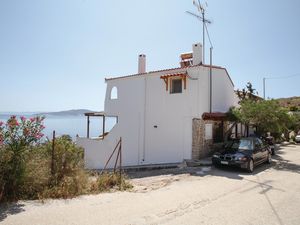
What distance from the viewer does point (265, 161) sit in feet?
50.5

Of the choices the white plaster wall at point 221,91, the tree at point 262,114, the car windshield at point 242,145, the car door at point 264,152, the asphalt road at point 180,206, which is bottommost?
the asphalt road at point 180,206

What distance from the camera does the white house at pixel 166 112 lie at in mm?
16891

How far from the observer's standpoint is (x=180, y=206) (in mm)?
6949

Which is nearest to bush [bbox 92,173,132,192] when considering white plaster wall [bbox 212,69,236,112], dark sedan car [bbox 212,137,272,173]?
dark sedan car [bbox 212,137,272,173]

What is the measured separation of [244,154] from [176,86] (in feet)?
23.2

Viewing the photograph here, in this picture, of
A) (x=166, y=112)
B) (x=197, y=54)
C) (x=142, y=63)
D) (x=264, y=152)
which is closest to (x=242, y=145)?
(x=264, y=152)

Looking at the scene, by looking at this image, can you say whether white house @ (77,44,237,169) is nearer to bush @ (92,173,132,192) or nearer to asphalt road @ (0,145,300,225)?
asphalt road @ (0,145,300,225)

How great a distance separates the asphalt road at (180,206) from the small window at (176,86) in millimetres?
8667

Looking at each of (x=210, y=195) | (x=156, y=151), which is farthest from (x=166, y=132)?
(x=210, y=195)

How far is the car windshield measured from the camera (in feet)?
45.3

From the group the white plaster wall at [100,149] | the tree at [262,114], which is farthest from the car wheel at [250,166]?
the white plaster wall at [100,149]

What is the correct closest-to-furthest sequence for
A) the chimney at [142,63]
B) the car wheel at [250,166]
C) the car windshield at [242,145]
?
the car wheel at [250,166] < the car windshield at [242,145] < the chimney at [142,63]

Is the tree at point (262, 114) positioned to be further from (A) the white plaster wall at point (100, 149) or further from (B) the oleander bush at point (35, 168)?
(B) the oleander bush at point (35, 168)

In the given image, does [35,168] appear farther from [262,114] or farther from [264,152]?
[262,114]
